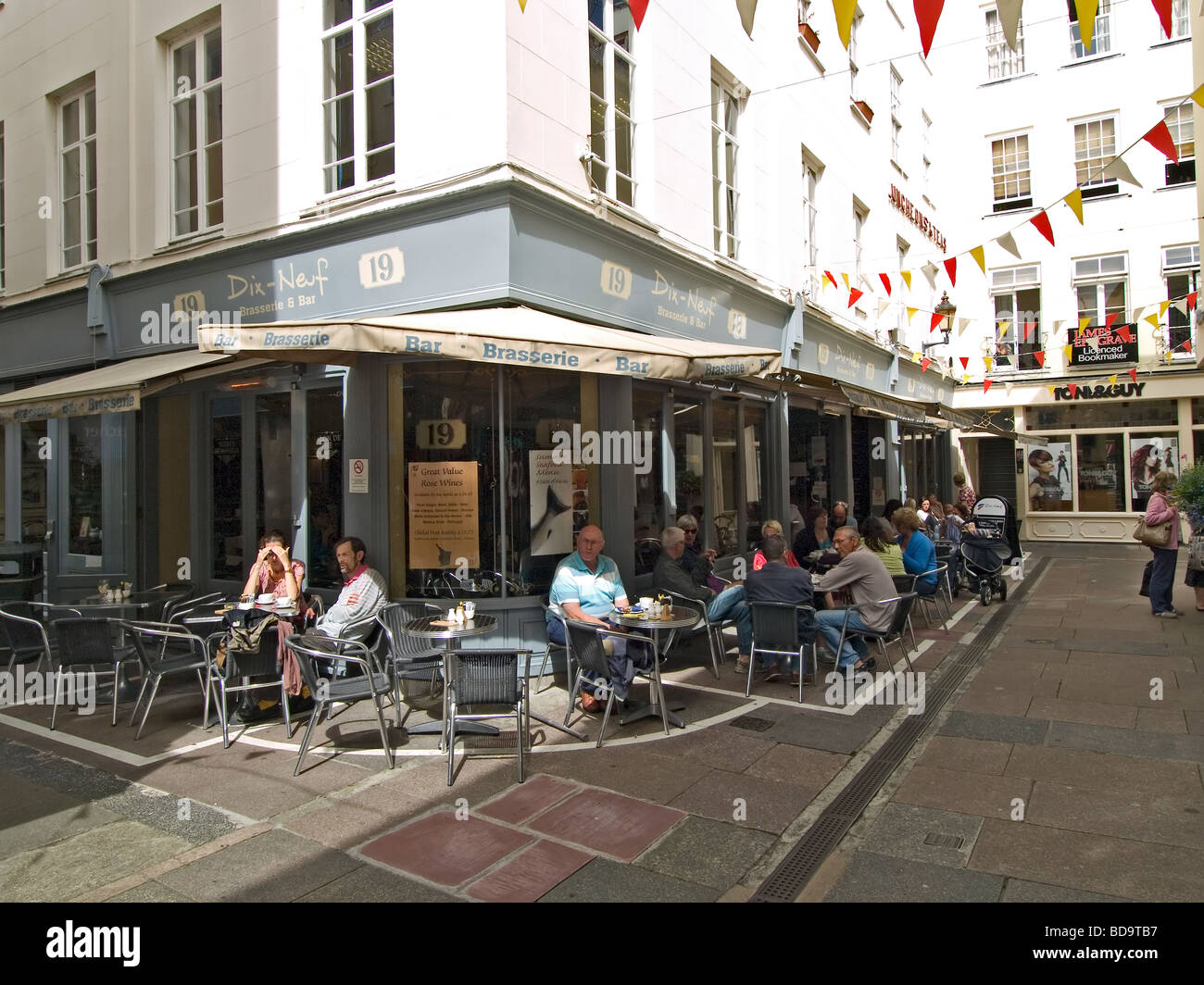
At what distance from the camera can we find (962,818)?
4.18 metres

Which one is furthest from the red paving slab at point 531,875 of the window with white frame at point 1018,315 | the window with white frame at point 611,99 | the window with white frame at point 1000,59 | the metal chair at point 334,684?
the window with white frame at point 1000,59

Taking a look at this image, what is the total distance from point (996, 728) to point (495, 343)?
4.55 metres

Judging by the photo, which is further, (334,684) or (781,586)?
(781,586)

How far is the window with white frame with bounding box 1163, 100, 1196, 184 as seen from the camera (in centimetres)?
1889

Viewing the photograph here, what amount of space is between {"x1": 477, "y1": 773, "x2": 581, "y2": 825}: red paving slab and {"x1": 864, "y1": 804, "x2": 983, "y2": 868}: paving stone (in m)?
1.70

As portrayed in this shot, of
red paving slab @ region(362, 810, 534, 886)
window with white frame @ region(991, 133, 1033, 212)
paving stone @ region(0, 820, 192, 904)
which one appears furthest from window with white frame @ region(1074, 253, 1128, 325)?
paving stone @ region(0, 820, 192, 904)

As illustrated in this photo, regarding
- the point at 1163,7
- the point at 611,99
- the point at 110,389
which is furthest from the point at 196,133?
the point at 1163,7

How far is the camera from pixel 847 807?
14.4ft

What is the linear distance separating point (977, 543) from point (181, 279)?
1078 cm

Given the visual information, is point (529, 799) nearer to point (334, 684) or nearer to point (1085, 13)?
point (334, 684)

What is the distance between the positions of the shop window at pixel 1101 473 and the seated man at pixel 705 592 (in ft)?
57.7

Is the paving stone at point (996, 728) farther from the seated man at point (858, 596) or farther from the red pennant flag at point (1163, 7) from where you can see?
the red pennant flag at point (1163, 7)

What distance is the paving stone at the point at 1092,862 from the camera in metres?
3.44

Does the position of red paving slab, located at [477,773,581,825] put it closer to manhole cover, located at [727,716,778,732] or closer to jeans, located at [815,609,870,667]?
manhole cover, located at [727,716,778,732]
